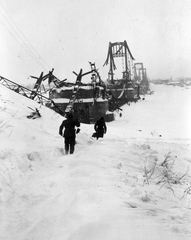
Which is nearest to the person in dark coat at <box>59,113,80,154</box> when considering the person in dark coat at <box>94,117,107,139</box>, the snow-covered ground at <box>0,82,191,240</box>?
Answer: the snow-covered ground at <box>0,82,191,240</box>

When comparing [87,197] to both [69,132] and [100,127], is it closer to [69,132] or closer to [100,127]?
[69,132]

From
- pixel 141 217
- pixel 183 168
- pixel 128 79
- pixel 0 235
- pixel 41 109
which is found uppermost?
pixel 128 79

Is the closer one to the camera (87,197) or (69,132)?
(87,197)

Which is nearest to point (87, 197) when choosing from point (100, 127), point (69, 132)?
point (69, 132)

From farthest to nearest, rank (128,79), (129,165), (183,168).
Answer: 1. (128,79)
2. (183,168)
3. (129,165)

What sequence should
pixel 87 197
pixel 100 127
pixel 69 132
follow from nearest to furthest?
pixel 87 197, pixel 69 132, pixel 100 127

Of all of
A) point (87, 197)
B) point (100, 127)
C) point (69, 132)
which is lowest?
point (87, 197)

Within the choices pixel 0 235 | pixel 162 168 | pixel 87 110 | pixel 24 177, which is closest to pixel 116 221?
pixel 0 235

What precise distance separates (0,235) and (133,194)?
7.10 ft

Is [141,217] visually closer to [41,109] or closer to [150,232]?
[150,232]

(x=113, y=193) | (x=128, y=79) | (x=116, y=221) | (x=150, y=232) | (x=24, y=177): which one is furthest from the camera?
(x=128, y=79)

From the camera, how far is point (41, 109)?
44.0 ft

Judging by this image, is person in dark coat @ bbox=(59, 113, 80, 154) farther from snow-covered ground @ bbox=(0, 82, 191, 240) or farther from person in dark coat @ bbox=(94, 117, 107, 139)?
person in dark coat @ bbox=(94, 117, 107, 139)

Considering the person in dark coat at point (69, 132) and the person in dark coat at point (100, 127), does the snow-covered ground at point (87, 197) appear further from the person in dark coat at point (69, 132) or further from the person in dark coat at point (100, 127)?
the person in dark coat at point (100, 127)
